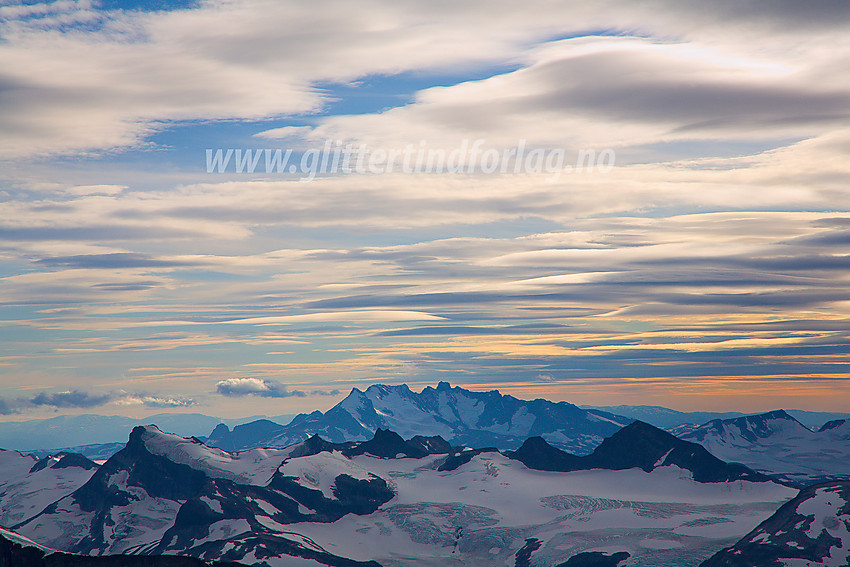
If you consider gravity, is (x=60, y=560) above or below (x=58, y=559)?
below

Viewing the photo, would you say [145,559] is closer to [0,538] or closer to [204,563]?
[204,563]

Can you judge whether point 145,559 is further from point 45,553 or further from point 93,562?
point 45,553

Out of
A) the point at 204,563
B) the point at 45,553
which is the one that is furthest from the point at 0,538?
the point at 204,563

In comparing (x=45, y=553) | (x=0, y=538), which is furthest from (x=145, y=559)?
(x=0, y=538)

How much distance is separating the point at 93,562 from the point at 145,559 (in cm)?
1062

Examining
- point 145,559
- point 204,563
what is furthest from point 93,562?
point 204,563

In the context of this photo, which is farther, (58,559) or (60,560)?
(58,559)

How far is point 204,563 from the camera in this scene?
16625 centimetres

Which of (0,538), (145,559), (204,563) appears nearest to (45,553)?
(0,538)

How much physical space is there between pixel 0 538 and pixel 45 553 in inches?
411

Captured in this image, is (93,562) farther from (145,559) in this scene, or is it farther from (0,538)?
(0,538)

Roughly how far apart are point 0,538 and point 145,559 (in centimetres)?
3130

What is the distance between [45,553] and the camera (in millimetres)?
163375

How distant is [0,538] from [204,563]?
1729 inches
